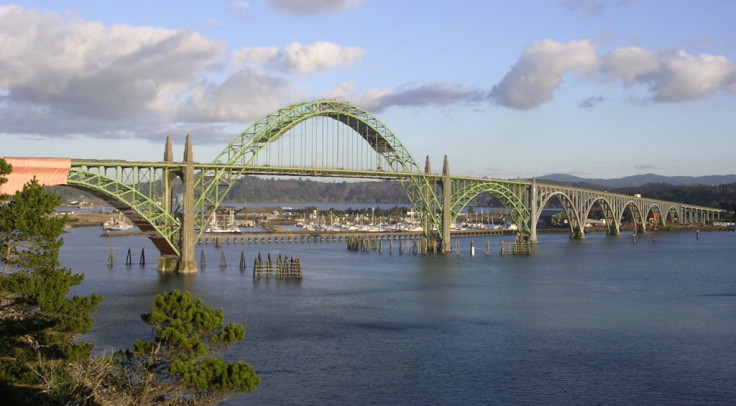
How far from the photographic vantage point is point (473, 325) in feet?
125

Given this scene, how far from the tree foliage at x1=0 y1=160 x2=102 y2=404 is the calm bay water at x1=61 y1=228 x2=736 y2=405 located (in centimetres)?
639

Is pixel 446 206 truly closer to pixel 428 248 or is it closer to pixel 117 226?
pixel 428 248

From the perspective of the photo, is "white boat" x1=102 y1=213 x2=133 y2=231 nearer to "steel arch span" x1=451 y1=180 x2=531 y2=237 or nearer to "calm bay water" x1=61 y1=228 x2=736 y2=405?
"calm bay water" x1=61 y1=228 x2=736 y2=405

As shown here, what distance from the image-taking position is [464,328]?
37312mm

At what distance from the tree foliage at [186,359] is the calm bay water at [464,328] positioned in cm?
635

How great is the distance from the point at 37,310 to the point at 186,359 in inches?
276

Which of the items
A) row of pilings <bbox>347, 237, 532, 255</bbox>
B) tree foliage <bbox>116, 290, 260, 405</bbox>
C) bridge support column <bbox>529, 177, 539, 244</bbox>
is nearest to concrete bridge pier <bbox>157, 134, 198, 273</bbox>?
row of pilings <bbox>347, 237, 532, 255</bbox>

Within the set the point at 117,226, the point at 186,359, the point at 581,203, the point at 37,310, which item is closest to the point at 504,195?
the point at 581,203

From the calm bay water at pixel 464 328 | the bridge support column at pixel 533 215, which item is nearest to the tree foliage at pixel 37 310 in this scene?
the calm bay water at pixel 464 328

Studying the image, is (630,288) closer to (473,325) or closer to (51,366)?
(473,325)

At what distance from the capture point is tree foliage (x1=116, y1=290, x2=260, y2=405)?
1795 centimetres

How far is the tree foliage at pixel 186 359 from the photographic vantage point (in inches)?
707

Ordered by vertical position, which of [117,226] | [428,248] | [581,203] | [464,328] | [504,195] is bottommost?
[464,328]

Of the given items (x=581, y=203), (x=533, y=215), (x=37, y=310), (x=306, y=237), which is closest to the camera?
(x=37, y=310)
